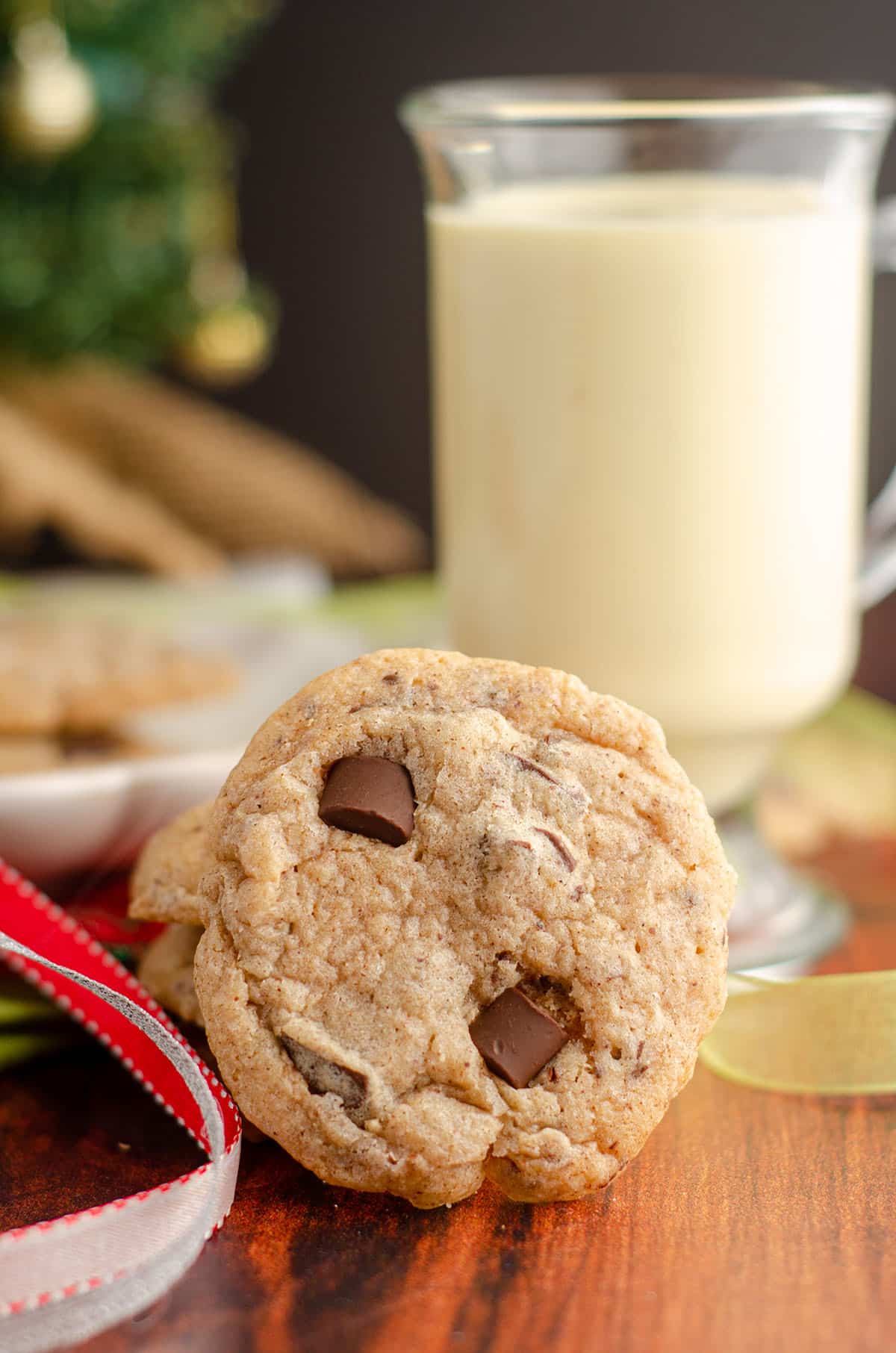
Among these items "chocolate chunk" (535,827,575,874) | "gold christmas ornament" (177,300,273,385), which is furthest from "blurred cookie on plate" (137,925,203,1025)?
"gold christmas ornament" (177,300,273,385)

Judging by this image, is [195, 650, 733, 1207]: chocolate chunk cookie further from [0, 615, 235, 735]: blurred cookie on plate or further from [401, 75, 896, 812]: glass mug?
[0, 615, 235, 735]: blurred cookie on plate

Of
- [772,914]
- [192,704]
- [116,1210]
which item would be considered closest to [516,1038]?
[116,1210]

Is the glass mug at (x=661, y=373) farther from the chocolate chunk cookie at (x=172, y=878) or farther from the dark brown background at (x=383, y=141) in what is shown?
the dark brown background at (x=383, y=141)

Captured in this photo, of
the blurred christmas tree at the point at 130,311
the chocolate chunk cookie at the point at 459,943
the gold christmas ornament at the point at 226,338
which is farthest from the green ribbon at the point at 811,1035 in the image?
the gold christmas ornament at the point at 226,338

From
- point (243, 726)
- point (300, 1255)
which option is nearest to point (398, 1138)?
point (300, 1255)

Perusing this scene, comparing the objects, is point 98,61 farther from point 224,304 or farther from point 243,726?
point 243,726

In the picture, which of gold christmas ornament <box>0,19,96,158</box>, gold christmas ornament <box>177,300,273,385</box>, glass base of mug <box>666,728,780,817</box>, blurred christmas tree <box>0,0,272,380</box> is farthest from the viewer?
gold christmas ornament <box>177,300,273,385</box>

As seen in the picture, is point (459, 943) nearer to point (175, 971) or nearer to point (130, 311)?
point (175, 971)
